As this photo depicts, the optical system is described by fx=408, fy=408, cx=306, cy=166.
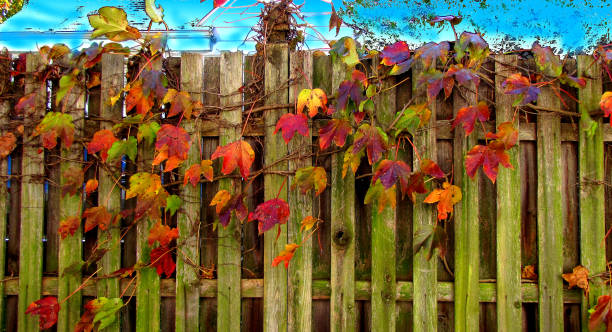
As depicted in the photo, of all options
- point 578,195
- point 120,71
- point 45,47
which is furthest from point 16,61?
point 578,195

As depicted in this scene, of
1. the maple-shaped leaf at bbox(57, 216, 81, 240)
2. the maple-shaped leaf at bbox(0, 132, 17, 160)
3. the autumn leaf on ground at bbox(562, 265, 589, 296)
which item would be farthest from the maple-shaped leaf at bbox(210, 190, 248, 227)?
the autumn leaf on ground at bbox(562, 265, 589, 296)

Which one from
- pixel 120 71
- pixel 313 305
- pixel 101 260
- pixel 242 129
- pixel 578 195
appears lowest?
pixel 313 305

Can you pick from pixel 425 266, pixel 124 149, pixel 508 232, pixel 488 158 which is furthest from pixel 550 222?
pixel 124 149

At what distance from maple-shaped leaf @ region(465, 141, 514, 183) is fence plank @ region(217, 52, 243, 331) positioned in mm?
1065

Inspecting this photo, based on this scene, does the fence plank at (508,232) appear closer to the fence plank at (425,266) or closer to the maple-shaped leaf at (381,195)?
the fence plank at (425,266)

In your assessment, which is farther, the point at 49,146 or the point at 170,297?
the point at 170,297

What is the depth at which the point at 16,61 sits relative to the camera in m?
2.08

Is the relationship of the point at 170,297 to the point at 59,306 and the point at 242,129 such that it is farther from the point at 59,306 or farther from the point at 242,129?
the point at 242,129

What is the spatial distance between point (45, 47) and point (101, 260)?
1.07 meters

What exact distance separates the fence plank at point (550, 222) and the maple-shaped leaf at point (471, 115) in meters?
0.35

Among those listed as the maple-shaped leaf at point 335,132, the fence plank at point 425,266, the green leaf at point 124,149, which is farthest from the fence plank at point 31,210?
the fence plank at point 425,266

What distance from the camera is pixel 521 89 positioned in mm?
1810

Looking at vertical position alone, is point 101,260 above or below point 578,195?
below

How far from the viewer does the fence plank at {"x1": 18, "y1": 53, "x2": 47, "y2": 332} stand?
2.01 m
